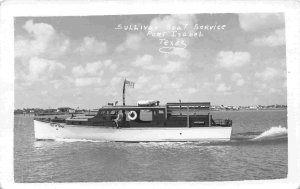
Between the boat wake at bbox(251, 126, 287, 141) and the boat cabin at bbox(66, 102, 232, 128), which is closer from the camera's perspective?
the boat wake at bbox(251, 126, 287, 141)

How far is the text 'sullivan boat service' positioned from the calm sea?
605 millimetres

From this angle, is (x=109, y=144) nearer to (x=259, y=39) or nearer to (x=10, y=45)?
(x=10, y=45)

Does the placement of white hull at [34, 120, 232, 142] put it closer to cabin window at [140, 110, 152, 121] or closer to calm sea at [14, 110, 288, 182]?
cabin window at [140, 110, 152, 121]

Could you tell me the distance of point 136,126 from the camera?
8.71 m

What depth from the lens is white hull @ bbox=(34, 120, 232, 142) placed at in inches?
335

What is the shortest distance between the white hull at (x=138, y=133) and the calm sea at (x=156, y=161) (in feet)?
1.86

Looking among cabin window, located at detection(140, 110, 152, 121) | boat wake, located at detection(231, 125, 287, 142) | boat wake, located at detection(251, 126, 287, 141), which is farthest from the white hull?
boat wake, located at detection(251, 126, 287, 141)

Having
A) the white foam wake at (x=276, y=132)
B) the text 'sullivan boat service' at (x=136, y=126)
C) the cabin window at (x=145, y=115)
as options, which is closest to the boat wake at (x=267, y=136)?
the white foam wake at (x=276, y=132)

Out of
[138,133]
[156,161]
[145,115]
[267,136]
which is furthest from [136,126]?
[267,136]

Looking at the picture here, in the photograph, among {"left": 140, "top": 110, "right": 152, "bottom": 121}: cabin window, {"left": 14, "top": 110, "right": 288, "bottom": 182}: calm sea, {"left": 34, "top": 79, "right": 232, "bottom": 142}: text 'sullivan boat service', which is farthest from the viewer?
{"left": 34, "top": 79, "right": 232, "bottom": 142}: text 'sullivan boat service'

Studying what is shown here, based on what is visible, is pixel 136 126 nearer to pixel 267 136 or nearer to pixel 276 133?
pixel 267 136

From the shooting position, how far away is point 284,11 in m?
6.37

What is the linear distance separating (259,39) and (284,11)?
0.55 meters

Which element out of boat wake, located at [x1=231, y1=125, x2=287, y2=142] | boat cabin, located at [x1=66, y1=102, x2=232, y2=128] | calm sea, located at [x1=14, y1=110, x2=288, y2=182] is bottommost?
calm sea, located at [x1=14, y1=110, x2=288, y2=182]
